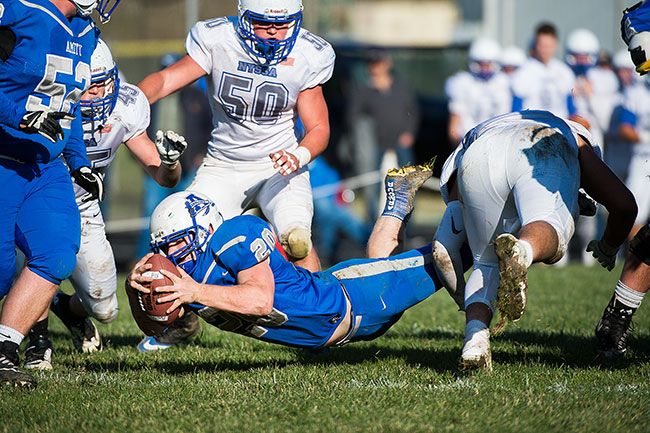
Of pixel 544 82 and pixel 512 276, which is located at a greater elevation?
pixel 512 276

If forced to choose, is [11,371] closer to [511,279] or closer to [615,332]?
[511,279]

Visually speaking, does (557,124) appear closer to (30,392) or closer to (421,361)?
(421,361)

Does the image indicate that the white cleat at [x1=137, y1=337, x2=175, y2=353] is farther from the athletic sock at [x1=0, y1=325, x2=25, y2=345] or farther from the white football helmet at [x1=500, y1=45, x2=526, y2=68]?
the white football helmet at [x1=500, y1=45, x2=526, y2=68]

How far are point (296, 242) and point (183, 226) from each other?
129cm

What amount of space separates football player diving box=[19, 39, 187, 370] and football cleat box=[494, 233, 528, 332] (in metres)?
1.91

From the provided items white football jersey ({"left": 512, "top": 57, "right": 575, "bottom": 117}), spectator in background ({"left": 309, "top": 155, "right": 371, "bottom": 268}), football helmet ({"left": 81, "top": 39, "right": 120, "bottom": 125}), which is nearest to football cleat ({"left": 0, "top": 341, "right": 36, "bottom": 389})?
football helmet ({"left": 81, "top": 39, "right": 120, "bottom": 125})

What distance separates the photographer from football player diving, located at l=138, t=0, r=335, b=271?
5.71 m

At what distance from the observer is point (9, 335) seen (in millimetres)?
4578

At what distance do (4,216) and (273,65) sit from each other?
73.5 inches

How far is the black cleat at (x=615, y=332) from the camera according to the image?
5172 mm

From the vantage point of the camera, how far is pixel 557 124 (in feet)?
15.9

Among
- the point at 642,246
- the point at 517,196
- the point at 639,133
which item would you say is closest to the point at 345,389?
the point at 517,196

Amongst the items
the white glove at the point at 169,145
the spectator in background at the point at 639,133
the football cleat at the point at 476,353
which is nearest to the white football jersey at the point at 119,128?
the white glove at the point at 169,145

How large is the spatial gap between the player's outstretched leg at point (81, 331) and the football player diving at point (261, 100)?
998 millimetres
